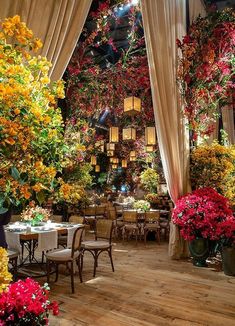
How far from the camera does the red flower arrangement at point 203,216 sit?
4.71 meters

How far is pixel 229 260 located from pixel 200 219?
750 mm

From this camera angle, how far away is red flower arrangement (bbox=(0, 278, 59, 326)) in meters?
1.62

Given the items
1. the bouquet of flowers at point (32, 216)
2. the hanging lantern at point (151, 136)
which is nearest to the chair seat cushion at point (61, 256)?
the bouquet of flowers at point (32, 216)

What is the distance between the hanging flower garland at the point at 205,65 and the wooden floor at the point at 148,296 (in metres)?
2.79

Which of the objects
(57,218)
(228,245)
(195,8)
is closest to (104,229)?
(57,218)

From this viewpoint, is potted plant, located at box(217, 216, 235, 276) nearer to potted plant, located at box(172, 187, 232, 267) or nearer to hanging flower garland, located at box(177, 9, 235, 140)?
potted plant, located at box(172, 187, 232, 267)

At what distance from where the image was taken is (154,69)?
5383 millimetres

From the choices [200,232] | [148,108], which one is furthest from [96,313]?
[148,108]

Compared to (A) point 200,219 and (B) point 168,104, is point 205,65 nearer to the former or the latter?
(B) point 168,104

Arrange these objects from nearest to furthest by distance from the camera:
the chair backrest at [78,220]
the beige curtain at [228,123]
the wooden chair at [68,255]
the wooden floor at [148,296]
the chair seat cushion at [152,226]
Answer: the wooden floor at [148,296] < the wooden chair at [68,255] < the chair backrest at [78,220] < the chair seat cushion at [152,226] < the beige curtain at [228,123]

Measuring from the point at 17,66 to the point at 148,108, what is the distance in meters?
10.8

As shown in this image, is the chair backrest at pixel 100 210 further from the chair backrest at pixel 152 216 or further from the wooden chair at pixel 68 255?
the wooden chair at pixel 68 255

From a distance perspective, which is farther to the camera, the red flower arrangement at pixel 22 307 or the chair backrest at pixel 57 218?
the chair backrest at pixel 57 218

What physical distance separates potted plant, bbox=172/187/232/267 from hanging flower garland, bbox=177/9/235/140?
61.0 inches
